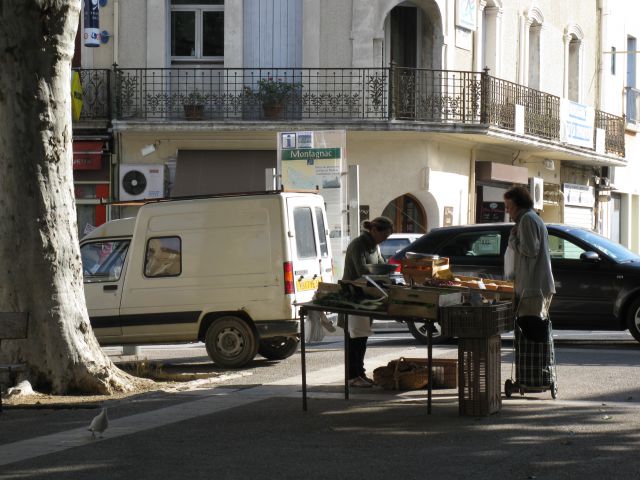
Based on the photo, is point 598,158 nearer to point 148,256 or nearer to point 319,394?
point 148,256

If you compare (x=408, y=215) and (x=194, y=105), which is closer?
(x=194, y=105)

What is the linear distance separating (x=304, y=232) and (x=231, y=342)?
1645 mm

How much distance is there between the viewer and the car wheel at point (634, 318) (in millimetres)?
17984

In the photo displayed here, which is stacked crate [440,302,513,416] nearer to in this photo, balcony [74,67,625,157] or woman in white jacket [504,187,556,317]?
woman in white jacket [504,187,556,317]

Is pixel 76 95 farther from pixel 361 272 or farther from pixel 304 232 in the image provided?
pixel 361 272

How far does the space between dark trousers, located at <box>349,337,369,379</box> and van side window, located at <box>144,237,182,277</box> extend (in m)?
3.99

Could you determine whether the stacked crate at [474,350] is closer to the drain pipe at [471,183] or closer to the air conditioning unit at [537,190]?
the drain pipe at [471,183]

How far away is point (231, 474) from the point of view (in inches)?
338

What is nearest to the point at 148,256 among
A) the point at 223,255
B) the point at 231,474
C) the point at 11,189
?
the point at 223,255

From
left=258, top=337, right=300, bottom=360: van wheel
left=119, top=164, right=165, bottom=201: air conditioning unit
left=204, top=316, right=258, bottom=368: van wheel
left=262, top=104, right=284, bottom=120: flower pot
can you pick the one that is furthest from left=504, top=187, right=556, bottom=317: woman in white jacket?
left=119, top=164, right=165, bottom=201: air conditioning unit

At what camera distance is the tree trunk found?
13.1 m

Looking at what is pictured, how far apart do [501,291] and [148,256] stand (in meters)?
6.07

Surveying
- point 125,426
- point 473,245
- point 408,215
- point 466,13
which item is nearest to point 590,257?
point 473,245

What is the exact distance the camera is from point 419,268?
41.5 feet
